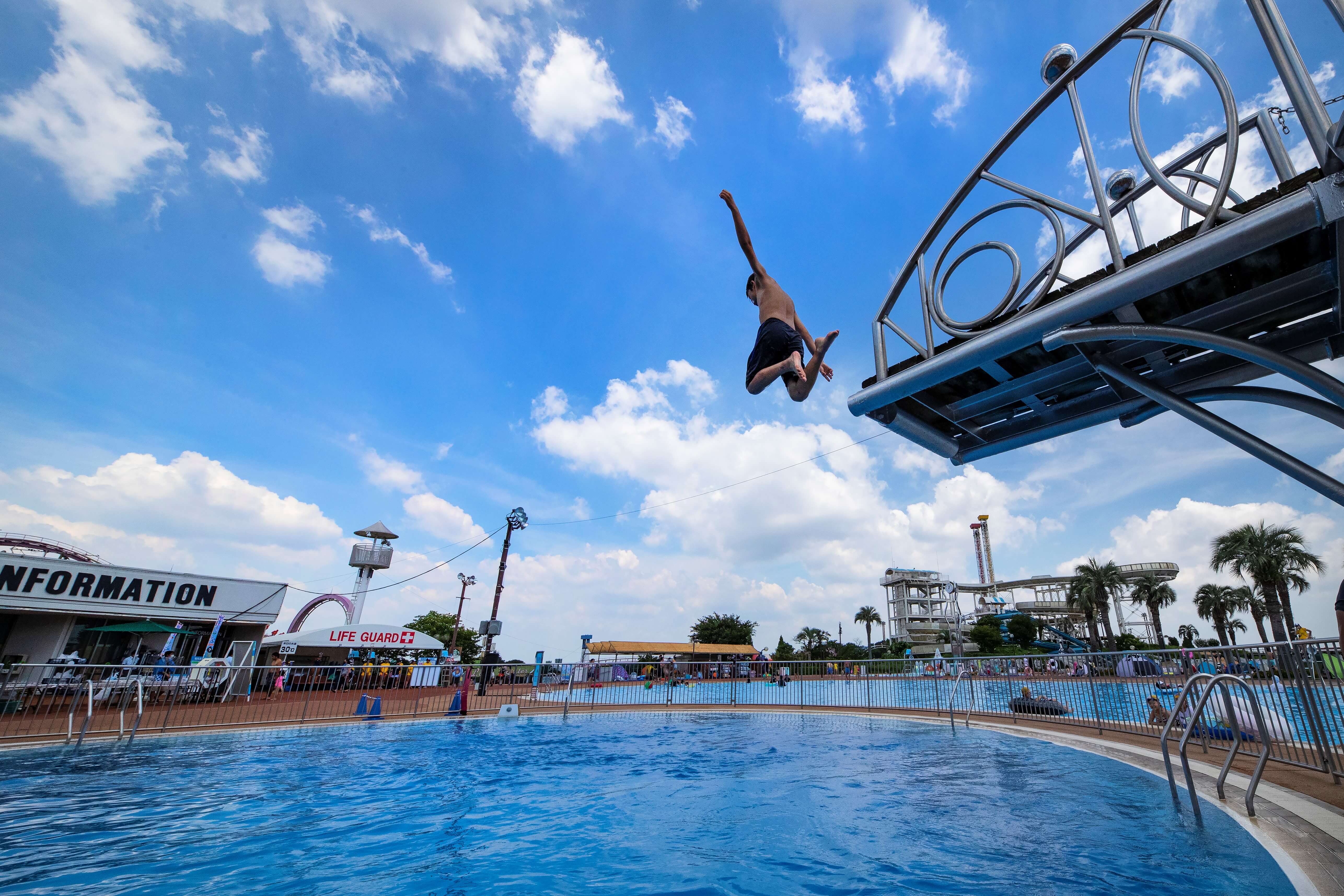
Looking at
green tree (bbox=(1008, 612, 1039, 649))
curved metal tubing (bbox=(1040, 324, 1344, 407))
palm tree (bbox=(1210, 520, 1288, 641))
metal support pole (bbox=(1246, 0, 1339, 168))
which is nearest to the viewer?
metal support pole (bbox=(1246, 0, 1339, 168))

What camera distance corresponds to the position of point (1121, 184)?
4.75 metres

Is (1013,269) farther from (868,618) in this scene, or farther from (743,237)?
(868,618)

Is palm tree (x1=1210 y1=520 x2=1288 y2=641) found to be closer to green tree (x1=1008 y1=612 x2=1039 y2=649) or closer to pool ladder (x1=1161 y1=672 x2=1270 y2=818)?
green tree (x1=1008 y1=612 x2=1039 y2=649)

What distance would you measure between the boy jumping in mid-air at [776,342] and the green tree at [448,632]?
52.7 metres

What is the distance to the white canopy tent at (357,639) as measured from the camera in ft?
84.5

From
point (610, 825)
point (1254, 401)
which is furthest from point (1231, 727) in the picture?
point (610, 825)

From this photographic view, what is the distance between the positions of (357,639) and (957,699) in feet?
82.7

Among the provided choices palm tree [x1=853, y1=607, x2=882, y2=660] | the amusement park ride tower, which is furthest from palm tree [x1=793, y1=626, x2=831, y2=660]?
the amusement park ride tower

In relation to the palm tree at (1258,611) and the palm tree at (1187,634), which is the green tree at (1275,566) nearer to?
the palm tree at (1258,611)

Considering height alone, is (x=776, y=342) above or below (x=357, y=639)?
above

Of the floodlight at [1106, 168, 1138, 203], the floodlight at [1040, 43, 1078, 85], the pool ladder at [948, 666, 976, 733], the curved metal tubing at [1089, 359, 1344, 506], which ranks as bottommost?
the pool ladder at [948, 666, 976, 733]

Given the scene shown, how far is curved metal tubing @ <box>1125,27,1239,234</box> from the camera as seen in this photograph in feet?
11.3

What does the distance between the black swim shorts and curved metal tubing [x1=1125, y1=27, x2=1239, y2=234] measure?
295cm

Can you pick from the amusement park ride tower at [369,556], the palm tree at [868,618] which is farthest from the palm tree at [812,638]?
the amusement park ride tower at [369,556]
